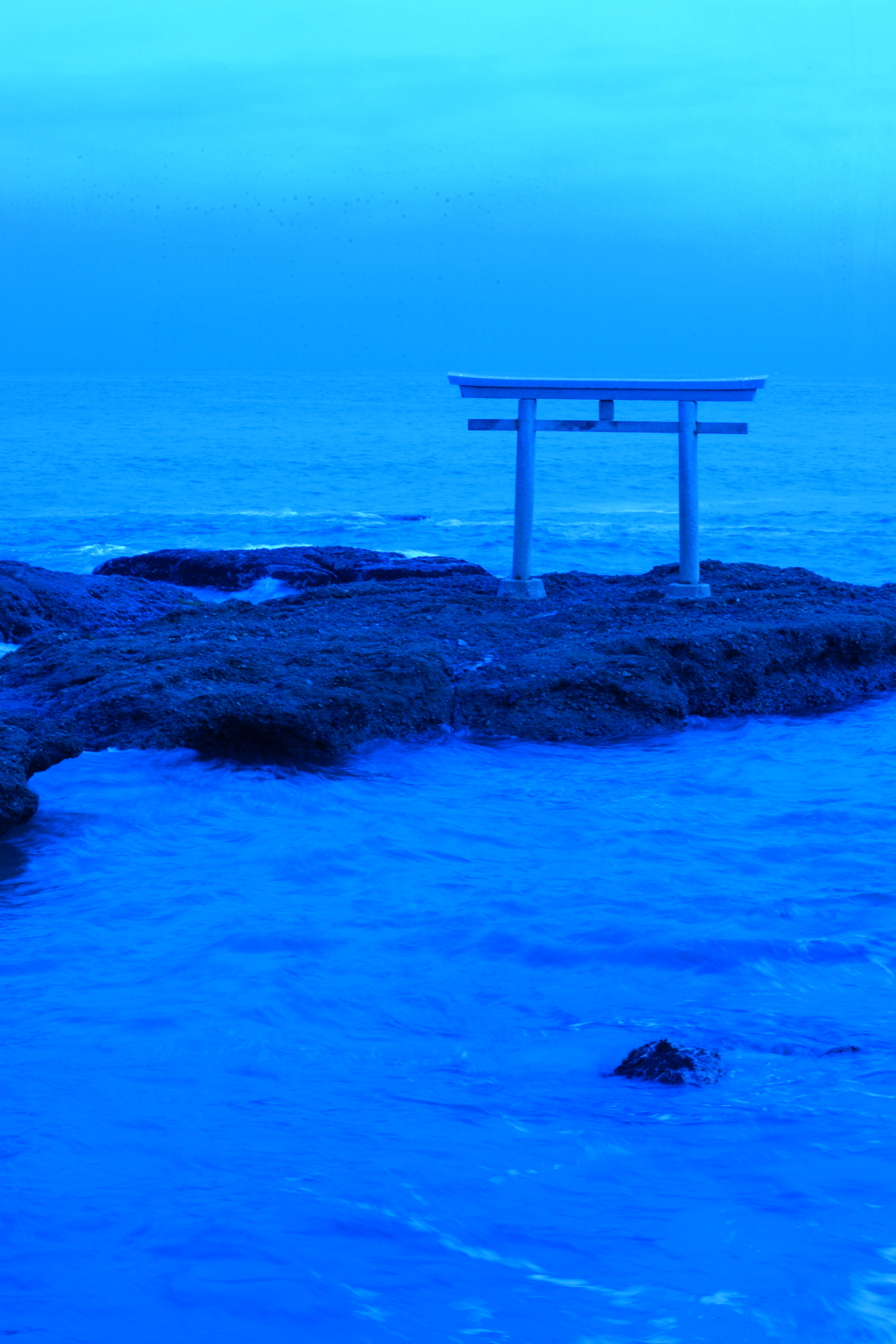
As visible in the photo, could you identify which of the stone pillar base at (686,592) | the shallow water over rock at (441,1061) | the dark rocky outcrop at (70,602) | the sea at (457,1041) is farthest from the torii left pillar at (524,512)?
the shallow water over rock at (441,1061)

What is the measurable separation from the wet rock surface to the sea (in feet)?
0.76

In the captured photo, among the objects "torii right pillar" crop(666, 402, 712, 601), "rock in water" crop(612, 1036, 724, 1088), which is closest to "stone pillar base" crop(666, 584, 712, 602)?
"torii right pillar" crop(666, 402, 712, 601)

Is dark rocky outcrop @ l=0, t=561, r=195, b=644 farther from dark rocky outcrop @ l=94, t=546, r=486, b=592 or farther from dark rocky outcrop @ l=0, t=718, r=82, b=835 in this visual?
dark rocky outcrop @ l=0, t=718, r=82, b=835

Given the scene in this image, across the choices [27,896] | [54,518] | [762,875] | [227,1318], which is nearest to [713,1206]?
[227,1318]

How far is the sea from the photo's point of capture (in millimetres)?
2803

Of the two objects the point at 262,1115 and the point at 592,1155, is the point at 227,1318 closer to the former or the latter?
the point at 262,1115

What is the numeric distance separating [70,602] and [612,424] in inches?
217

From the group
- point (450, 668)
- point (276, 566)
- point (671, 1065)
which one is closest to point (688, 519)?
point (450, 668)

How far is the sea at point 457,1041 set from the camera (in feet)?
9.20

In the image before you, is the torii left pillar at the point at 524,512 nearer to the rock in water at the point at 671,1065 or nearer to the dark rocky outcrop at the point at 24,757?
the dark rocky outcrop at the point at 24,757

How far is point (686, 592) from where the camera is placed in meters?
9.84

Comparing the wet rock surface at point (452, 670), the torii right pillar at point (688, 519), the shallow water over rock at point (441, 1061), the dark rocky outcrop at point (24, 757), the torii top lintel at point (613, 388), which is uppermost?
the torii top lintel at point (613, 388)

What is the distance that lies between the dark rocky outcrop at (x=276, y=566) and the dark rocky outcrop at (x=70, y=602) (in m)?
2.18

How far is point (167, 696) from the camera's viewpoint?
7090 millimetres
